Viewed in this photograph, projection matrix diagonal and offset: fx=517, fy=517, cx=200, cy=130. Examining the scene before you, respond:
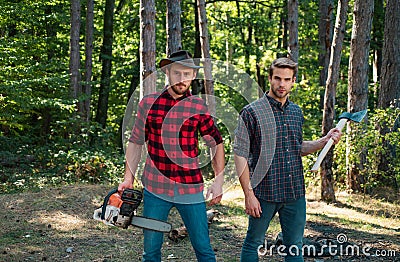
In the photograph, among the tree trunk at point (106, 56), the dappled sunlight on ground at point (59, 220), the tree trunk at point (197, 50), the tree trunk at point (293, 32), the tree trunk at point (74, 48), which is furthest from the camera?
the tree trunk at point (106, 56)

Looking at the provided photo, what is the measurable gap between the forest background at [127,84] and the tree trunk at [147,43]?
61mm

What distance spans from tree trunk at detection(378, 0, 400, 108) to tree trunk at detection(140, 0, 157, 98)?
5.19 m

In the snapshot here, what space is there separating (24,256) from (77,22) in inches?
385

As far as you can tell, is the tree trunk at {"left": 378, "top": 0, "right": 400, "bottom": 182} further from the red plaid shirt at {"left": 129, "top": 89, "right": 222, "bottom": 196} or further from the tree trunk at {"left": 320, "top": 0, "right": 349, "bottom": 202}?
the red plaid shirt at {"left": 129, "top": 89, "right": 222, "bottom": 196}

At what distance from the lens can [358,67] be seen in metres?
8.98

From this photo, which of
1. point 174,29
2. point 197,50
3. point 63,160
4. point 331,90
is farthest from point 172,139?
point 197,50

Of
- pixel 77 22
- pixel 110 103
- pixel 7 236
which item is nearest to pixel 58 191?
pixel 7 236

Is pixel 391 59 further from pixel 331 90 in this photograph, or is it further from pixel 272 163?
pixel 272 163

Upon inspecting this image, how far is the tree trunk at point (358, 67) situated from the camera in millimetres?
8867

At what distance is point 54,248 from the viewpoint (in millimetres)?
5980

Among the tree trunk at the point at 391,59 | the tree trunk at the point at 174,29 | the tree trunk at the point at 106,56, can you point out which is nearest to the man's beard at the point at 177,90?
the tree trunk at the point at 174,29

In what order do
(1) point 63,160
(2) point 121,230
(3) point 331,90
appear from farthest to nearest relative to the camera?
(1) point 63,160
(3) point 331,90
(2) point 121,230

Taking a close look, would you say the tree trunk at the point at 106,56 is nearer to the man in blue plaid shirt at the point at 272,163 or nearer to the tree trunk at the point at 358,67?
the tree trunk at the point at 358,67

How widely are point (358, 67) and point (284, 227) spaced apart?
581 cm
